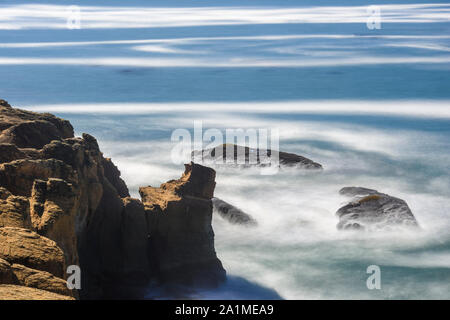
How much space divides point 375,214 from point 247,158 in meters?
9.04

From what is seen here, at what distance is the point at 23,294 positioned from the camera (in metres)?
7.81

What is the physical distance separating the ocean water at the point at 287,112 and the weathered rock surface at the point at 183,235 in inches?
22.2

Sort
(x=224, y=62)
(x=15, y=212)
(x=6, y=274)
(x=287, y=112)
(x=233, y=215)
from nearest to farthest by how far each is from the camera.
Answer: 1. (x=6, y=274)
2. (x=15, y=212)
3. (x=233, y=215)
4. (x=287, y=112)
5. (x=224, y=62)

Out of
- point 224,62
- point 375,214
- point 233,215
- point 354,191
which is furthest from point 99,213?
point 224,62

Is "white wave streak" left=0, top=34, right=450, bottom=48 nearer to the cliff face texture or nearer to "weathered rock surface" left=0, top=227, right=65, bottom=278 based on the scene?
the cliff face texture

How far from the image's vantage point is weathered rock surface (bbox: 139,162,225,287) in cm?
1465

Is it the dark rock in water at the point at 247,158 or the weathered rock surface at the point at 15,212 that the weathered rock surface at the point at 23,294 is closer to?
the weathered rock surface at the point at 15,212

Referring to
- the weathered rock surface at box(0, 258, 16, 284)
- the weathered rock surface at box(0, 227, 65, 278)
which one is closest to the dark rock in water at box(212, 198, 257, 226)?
the weathered rock surface at box(0, 227, 65, 278)

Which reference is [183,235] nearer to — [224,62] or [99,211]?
[99,211]

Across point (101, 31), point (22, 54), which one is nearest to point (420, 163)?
point (22, 54)

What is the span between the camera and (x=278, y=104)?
51094mm

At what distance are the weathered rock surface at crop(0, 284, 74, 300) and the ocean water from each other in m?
6.55

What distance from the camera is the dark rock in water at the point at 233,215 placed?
20.4 metres
